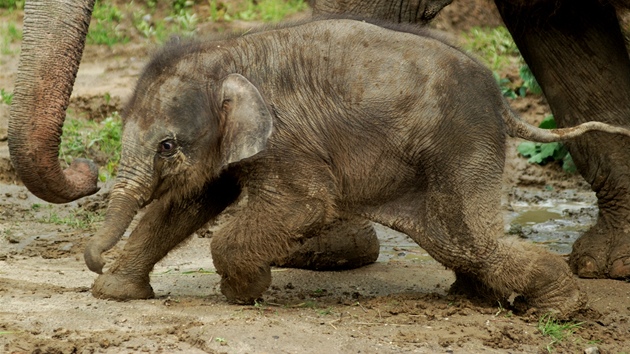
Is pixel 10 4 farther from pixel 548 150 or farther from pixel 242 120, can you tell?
pixel 242 120

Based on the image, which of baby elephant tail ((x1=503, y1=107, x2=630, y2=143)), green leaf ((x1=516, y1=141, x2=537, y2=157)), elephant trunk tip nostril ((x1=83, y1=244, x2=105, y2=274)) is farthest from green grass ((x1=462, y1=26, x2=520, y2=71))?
elephant trunk tip nostril ((x1=83, y1=244, x2=105, y2=274))

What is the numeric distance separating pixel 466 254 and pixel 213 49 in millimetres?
1462

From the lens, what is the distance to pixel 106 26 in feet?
37.8

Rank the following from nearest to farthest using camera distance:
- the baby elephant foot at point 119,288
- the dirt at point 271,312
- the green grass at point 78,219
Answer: the dirt at point 271,312
the baby elephant foot at point 119,288
the green grass at point 78,219

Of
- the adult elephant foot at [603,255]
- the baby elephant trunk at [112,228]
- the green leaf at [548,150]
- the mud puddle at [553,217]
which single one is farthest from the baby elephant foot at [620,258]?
the green leaf at [548,150]

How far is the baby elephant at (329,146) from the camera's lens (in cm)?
511

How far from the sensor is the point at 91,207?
762 centimetres

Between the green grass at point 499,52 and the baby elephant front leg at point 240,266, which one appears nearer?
the baby elephant front leg at point 240,266

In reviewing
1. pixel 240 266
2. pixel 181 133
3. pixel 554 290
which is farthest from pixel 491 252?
pixel 181 133

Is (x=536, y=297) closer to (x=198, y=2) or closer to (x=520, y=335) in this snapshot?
(x=520, y=335)

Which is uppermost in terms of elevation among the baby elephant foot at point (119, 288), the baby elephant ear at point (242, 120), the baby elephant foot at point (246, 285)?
the baby elephant ear at point (242, 120)

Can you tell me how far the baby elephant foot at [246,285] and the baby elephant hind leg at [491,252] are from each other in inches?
30.0

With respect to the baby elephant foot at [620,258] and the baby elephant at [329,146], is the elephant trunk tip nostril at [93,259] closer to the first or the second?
the baby elephant at [329,146]

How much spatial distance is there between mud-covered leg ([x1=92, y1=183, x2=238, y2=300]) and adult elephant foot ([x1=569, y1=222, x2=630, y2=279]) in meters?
2.01
